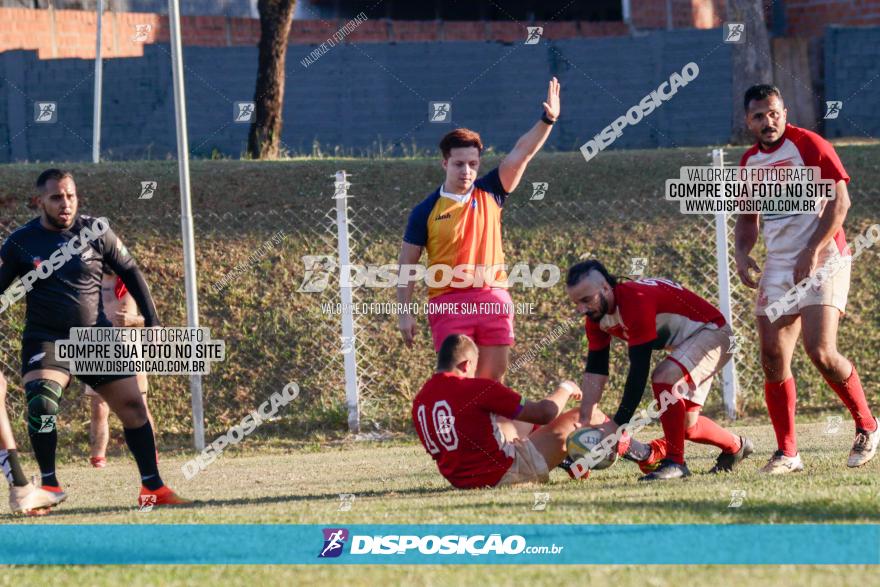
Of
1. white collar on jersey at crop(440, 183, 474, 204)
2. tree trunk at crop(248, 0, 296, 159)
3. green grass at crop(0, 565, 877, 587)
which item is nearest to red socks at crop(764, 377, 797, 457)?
white collar on jersey at crop(440, 183, 474, 204)

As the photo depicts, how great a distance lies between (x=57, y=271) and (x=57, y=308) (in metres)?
0.23

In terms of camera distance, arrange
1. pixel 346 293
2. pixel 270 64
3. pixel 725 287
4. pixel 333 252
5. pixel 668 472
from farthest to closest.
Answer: pixel 270 64 < pixel 333 252 < pixel 725 287 < pixel 346 293 < pixel 668 472

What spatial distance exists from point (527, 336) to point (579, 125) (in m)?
8.76

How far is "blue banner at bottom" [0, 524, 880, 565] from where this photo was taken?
15.9 ft

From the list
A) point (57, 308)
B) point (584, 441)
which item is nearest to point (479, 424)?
point (584, 441)

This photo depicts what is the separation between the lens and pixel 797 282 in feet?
Result: 24.4

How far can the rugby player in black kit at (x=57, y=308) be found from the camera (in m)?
7.41

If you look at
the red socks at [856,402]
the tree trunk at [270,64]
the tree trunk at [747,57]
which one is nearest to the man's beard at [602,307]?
the red socks at [856,402]

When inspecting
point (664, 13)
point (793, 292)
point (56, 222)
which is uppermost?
point (664, 13)

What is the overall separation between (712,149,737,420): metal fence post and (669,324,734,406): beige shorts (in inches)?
169

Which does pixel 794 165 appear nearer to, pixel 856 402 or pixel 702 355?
pixel 702 355

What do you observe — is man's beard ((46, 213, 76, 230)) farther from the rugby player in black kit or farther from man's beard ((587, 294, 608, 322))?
man's beard ((587, 294, 608, 322))

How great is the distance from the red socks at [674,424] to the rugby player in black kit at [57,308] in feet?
9.80

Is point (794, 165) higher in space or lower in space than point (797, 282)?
higher
